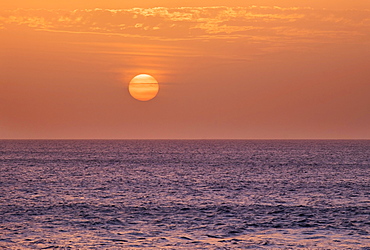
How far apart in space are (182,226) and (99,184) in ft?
109

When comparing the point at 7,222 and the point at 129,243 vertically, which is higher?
the point at 7,222

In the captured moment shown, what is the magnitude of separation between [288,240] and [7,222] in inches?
732

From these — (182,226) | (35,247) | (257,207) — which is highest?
(257,207)

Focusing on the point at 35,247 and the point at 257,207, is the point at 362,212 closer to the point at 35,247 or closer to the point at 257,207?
the point at 257,207

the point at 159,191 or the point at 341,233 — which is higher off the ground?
the point at 159,191

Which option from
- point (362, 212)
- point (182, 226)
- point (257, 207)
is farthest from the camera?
point (257, 207)

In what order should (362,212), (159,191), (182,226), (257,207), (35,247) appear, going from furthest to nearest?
(159,191) < (257,207) < (362,212) < (182,226) < (35,247)

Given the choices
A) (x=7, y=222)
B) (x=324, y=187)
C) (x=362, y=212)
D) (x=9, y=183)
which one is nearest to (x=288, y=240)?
(x=362, y=212)

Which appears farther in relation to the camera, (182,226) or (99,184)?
(99,184)

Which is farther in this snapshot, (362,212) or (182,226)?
(362,212)

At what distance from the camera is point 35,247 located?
2942cm

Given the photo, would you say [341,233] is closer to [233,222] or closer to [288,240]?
[288,240]

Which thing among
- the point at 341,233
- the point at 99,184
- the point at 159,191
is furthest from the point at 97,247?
the point at 99,184

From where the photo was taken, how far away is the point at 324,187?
6444 centimetres
